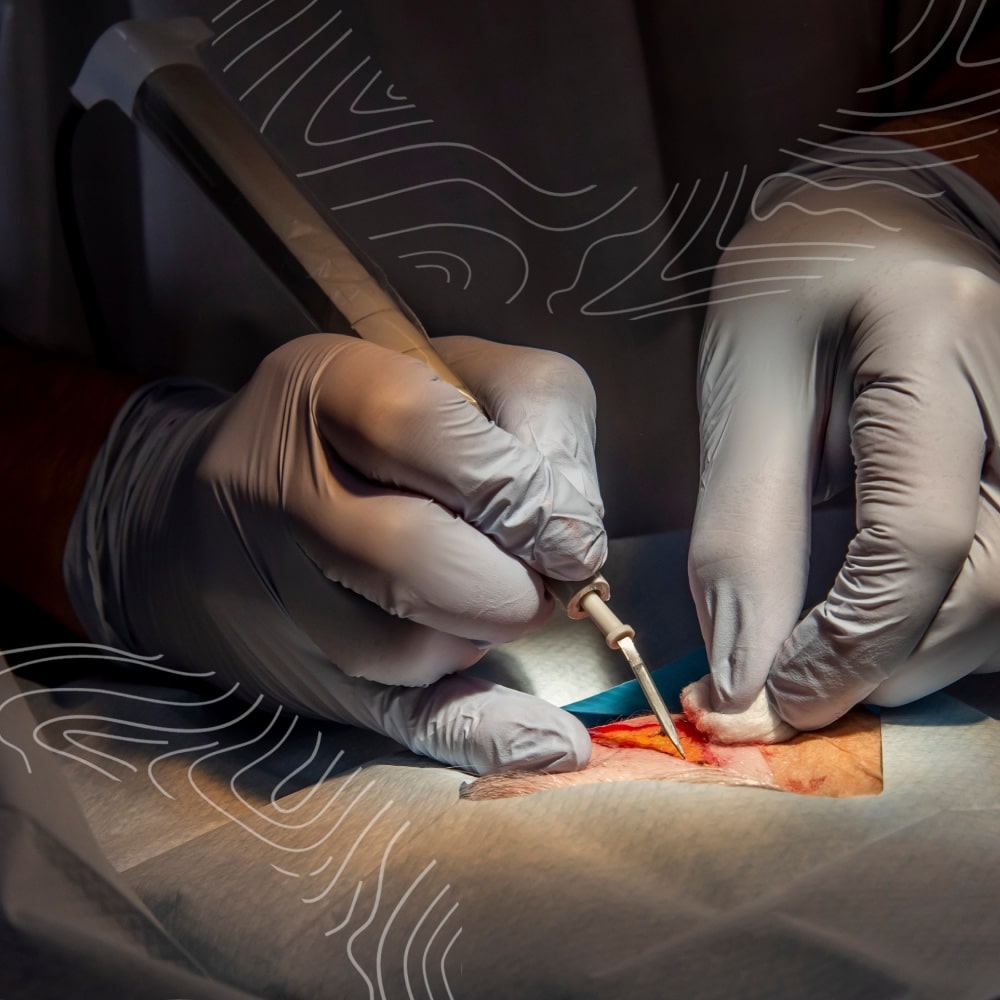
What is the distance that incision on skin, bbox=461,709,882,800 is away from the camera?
0.93 meters

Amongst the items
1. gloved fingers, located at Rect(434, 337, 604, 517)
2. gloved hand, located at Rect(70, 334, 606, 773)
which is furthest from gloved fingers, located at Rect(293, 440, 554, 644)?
gloved fingers, located at Rect(434, 337, 604, 517)

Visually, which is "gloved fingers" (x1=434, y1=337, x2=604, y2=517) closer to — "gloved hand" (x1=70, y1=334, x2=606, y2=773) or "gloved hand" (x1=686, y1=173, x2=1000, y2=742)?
"gloved hand" (x1=70, y1=334, x2=606, y2=773)

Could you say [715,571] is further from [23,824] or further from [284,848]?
[23,824]

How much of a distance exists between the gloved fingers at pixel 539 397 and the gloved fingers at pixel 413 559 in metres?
0.14

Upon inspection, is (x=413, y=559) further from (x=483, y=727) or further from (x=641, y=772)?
(x=641, y=772)

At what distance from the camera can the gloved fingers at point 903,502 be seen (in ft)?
3.25

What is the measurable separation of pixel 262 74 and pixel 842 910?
33.3 inches

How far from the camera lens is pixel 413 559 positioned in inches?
37.9

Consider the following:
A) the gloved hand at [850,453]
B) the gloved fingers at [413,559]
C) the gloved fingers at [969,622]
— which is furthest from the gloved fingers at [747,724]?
the gloved fingers at [413,559]

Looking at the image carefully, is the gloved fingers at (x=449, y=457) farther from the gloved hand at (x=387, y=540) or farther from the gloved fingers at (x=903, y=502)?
the gloved fingers at (x=903, y=502)

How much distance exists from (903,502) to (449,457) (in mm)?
473

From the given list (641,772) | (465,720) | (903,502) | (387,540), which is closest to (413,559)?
(387,540)

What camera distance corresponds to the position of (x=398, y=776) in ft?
3.17

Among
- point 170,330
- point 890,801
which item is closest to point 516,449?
point 170,330
